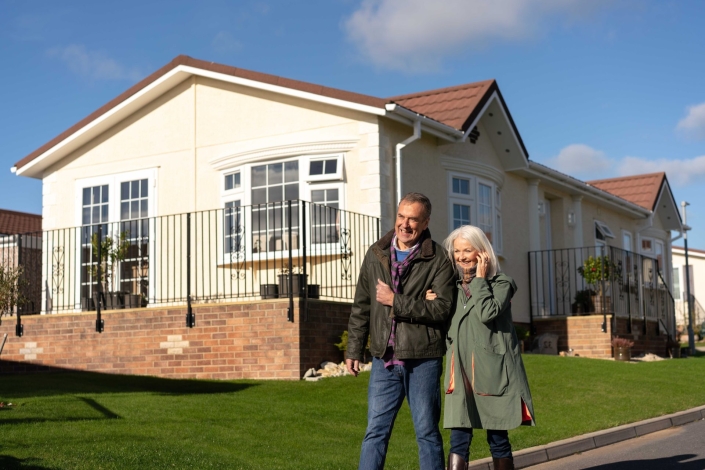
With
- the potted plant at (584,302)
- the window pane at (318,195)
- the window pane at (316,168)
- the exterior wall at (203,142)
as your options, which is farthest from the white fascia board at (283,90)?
the potted plant at (584,302)

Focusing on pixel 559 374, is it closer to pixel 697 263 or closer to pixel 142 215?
pixel 142 215

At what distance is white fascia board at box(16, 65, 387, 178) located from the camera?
14883 mm

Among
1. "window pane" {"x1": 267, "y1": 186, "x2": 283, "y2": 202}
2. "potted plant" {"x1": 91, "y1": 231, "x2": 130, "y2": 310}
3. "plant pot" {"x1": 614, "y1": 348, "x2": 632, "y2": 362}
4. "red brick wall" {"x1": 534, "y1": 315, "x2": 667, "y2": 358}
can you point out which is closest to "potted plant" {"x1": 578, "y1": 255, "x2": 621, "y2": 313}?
"red brick wall" {"x1": 534, "y1": 315, "x2": 667, "y2": 358}

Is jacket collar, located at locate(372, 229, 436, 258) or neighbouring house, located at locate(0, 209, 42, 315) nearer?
jacket collar, located at locate(372, 229, 436, 258)

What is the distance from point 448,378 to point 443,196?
1103 centimetres

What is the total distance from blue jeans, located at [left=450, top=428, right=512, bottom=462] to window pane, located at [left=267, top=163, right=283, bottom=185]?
393 inches

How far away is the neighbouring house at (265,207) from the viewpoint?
504 inches

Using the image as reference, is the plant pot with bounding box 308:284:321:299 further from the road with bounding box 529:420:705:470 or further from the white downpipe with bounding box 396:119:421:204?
the road with bounding box 529:420:705:470

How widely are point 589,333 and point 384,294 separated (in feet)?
43.0

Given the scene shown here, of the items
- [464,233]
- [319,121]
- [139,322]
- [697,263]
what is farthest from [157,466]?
[697,263]

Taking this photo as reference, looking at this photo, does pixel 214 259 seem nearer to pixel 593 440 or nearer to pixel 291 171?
pixel 291 171

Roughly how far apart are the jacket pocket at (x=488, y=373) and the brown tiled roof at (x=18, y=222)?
74.1 feet

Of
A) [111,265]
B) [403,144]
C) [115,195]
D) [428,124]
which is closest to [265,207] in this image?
[403,144]

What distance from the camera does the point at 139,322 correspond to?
1312 centimetres
